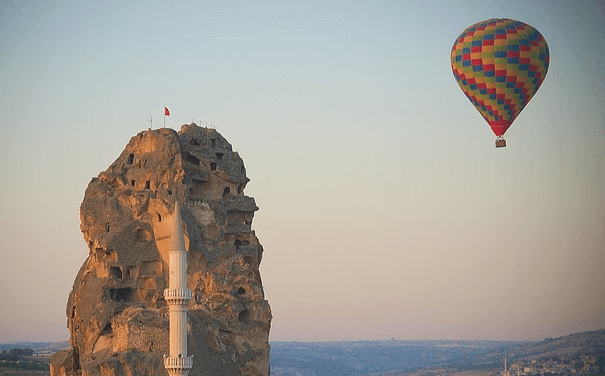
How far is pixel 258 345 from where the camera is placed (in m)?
77.2

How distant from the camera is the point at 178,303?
227 feet

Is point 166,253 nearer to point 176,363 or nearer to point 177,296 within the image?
point 177,296

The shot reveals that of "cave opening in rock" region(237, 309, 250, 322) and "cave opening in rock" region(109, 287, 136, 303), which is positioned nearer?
"cave opening in rock" region(109, 287, 136, 303)

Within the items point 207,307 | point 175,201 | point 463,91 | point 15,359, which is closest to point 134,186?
point 175,201

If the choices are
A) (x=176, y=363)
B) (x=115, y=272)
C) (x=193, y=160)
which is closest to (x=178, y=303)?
(x=176, y=363)

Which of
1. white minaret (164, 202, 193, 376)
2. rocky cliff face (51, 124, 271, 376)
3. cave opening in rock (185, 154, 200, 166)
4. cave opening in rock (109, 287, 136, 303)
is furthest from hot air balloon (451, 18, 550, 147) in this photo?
cave opening in rock (109, 287, 136, 303)

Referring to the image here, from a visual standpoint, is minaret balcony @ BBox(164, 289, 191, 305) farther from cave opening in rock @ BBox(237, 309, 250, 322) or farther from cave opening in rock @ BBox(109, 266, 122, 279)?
cave opening in rock @ BBox(237, 309, 250, 322)

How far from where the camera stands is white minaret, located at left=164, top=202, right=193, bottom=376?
223ft

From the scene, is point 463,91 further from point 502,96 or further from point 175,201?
point 175,201

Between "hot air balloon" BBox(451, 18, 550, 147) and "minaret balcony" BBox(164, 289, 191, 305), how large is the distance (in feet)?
66.3

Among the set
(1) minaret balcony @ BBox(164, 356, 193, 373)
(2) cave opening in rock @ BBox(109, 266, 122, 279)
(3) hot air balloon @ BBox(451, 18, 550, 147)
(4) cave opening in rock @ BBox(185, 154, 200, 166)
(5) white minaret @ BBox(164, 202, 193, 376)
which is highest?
(3) hot air balloon @ BBox(451, 18, 550, 147)

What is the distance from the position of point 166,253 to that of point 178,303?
728 centimetres

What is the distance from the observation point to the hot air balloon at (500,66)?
259ft

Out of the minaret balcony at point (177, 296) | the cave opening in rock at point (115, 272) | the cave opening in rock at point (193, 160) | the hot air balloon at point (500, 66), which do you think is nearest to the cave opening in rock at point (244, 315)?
the cave opening in rock at point (115, 272)
